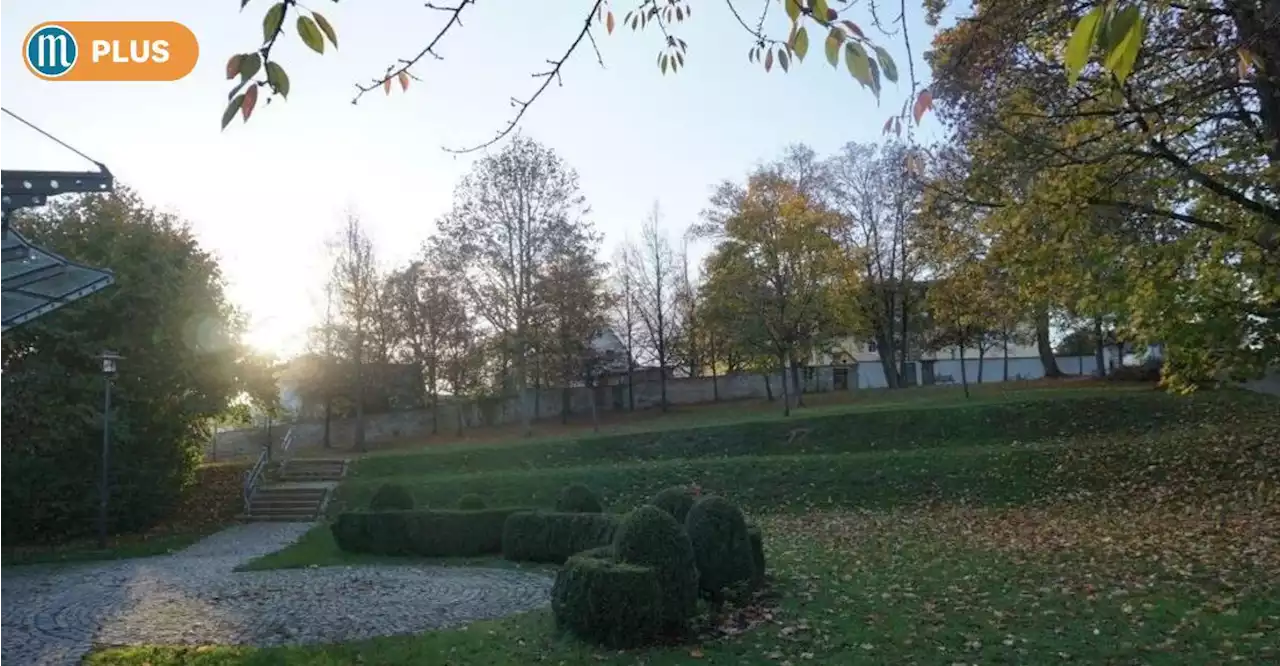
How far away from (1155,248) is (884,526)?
622 centimetres

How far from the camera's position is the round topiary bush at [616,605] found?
6.93 meters

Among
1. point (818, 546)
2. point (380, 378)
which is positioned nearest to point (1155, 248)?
point (818, 546)

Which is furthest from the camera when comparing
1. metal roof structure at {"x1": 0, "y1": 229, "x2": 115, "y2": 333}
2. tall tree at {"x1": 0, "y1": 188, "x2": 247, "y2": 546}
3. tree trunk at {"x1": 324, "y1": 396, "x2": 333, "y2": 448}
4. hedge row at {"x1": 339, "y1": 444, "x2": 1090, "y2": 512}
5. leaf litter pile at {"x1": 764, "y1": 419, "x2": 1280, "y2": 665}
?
A: tree trunk at {"x1": 324, "y1": 396, "x2": 333, "y2": 448}

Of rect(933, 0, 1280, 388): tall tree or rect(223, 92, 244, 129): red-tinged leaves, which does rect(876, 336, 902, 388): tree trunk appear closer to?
rect(933, 0, 1280, 388): tall tree

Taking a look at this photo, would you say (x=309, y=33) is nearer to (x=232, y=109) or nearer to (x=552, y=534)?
(x=232, y=109)

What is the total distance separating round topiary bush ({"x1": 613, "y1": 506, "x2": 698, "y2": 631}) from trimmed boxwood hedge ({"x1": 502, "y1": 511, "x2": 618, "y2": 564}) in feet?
16.0

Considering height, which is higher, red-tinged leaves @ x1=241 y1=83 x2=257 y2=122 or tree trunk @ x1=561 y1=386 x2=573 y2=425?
red-tinged leaves @ x1=241 y1=83 x2=257 y2=122

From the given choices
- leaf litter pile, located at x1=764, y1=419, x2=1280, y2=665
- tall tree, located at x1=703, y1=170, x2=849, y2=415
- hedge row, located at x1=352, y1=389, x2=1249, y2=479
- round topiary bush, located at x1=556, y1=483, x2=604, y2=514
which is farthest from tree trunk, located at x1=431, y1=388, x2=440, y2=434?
round topiary bush, located at x1=556, y1=483, x2=604, y2=514

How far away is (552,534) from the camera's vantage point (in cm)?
1347

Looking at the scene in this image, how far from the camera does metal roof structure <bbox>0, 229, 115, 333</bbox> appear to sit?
29.7ft

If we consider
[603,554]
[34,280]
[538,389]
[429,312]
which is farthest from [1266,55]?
[538,389]

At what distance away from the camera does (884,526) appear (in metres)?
14.7

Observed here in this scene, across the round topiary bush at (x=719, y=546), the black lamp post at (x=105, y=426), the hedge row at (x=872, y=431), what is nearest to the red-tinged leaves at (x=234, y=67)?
the round topiary bush at (x=719, y=546)

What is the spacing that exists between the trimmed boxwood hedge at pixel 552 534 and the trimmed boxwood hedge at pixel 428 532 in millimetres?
625
